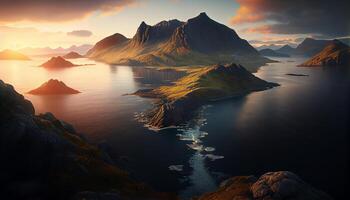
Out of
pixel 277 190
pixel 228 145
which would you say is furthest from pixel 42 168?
pixel 228 145

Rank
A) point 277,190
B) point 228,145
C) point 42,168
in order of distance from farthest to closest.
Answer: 1. point 228,145
2. point 42,168
3. point 277,190

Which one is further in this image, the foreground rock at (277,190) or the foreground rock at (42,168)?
the foreground rock at (42,168)

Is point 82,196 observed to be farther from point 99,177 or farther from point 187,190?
point 187,190

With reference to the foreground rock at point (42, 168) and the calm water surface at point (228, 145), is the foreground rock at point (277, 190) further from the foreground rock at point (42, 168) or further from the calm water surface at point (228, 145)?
the foreground rock at point (42, 168)

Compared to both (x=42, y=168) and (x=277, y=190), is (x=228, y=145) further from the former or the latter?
(x=42, y=168)

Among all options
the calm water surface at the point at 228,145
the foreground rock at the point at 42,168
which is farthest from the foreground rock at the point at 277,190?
the foreground rock at the point at 42,168

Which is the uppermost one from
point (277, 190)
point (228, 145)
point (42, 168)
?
point (42, 168)

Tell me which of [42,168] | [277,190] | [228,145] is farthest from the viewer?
[228,145]

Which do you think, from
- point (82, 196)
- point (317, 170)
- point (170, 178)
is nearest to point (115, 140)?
point (170, 178)
